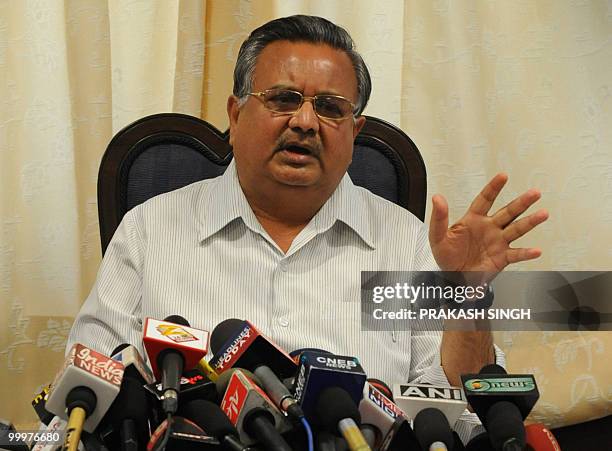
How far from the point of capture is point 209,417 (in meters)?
0.93

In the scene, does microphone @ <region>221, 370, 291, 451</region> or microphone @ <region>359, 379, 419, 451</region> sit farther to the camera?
microphone @ <region>359, 379, 419, 451</region>

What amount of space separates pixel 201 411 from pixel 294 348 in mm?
804

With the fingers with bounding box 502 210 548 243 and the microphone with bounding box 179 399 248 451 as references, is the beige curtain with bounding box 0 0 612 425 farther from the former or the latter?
the microphone with bounding box 179 399 248 451

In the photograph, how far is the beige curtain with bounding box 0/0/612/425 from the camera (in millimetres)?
2373

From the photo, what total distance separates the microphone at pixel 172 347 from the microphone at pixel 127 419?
4 centimetres

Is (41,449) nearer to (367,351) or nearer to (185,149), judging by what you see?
(367,351)

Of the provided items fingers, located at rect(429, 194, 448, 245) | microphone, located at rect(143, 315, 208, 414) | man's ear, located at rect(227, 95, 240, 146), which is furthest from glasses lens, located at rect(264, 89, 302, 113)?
microphone, located at rect(143, 315, 208, 414)

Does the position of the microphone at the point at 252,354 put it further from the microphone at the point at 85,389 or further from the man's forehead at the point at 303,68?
the man's forehead at the point at 303,68

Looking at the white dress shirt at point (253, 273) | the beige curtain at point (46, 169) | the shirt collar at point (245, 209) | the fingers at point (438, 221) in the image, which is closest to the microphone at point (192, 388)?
the fingers at point (438, 221)

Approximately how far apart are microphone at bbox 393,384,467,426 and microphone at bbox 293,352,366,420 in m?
0.10

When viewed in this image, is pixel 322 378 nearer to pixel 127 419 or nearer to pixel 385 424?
pixel 385 424

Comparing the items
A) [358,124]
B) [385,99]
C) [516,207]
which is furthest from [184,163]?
[516,207]

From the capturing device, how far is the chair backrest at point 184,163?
2012 mm

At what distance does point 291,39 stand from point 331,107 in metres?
0.18
